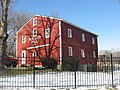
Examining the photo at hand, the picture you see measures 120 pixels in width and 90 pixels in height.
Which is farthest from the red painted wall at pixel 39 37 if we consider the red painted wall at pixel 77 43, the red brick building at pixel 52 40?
the red painted wall at pixel 77 43

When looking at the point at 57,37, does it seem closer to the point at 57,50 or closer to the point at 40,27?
the point at 57,50

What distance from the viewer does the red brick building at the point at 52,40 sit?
3422cm

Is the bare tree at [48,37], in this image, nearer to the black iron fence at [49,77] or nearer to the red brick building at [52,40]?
the red brick building at [52,40]

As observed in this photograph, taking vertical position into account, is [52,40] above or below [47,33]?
below

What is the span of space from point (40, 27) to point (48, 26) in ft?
6.16

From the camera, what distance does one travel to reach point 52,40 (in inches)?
1377

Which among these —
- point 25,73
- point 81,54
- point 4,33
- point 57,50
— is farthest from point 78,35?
point 25,73

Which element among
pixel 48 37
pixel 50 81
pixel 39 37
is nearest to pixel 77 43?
pixel 48 37

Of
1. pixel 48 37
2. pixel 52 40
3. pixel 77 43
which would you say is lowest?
pixel 77 43

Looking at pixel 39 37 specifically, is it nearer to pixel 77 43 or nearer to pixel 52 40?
pixel 52 40

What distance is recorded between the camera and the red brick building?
34219 mm

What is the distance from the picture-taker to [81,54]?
39750mm

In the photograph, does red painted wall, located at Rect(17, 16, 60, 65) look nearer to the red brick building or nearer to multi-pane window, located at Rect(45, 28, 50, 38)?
the red brick building

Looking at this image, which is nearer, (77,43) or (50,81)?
(50,81)
